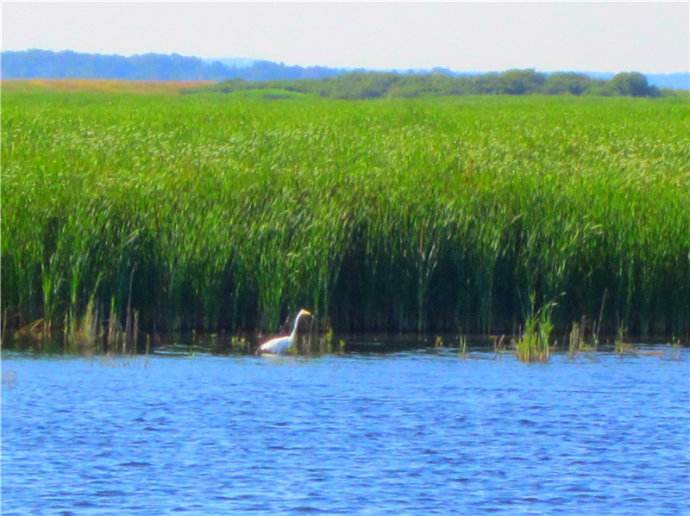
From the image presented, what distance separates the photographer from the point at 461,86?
3196 inches

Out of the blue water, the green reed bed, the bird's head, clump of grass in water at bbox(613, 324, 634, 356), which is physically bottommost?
the blue water

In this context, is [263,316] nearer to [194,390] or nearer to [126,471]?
[194,390]

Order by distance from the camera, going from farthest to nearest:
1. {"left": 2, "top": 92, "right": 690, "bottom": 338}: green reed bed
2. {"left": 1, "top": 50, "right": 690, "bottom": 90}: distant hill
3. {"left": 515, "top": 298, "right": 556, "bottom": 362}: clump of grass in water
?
1. {"left": 1, "top": 50, "right": 690, "bottom": 90}: distant hill
2. {"left": 2, "top": 92, "right": 690, "bottom": 338}: green reed bed
3. {"left": 515, "top": 298, "right": 556, "bottom": 362}: clump of grass in water

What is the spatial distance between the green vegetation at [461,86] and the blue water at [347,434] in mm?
62736

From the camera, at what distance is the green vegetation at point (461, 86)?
79562mm

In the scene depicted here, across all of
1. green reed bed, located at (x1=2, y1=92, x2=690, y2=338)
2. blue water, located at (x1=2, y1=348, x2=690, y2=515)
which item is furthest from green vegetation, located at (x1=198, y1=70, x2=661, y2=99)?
blue water, located at (x1=2, y1=348, x2=690, y2=515)

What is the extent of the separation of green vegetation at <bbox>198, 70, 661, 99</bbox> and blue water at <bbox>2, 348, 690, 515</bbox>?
62.7 m

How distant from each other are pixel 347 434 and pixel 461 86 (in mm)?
70522

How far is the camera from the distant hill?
13175cm

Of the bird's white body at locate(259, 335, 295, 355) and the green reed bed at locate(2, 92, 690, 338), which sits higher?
the green reed bed at locate(2, 92, 690, 338)

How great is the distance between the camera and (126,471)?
10.6 m

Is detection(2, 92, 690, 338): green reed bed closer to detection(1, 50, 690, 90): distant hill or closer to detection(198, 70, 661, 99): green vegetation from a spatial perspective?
detection(198, 70, 661, 99): green vegetation

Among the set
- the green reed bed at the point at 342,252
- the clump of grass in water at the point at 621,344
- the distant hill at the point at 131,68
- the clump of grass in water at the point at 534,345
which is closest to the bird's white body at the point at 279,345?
the green reed bed at the point at 342,252

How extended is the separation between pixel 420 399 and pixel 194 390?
206 centimetres
